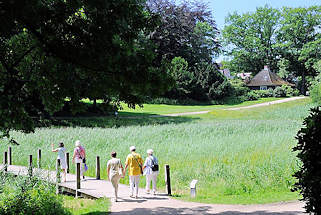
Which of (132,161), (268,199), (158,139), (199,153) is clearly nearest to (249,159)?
(199,153)

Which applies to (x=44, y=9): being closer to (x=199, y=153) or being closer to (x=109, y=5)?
(x=109, y=5)

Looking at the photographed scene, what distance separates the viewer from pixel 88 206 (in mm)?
11070

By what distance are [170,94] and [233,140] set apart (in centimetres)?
3579

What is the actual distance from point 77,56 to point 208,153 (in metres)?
13.1

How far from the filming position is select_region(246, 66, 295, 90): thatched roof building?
7406 cm

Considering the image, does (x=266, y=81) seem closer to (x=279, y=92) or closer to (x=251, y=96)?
(x=279, y=92)

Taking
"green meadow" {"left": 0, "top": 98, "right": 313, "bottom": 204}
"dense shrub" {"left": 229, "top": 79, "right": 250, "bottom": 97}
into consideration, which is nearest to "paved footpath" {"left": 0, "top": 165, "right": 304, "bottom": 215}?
"green meadow" {"left": 0, "top": 98, "right": 313, "bottom": 204}

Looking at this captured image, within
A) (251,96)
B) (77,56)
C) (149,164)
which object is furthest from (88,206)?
(251,96)

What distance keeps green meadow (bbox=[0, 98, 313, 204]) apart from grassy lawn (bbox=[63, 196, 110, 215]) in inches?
110

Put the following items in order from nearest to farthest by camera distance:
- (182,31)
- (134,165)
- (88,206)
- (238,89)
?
1. (88,206)
2. (134,165)
3. (182,31)
4. (238,89)

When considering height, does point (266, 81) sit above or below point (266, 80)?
below

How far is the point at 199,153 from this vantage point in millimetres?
19500

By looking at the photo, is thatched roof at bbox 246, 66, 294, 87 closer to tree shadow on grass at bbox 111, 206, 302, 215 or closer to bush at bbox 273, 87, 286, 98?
bush at bbox 273, 87, 286, 98

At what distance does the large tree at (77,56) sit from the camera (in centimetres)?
711
